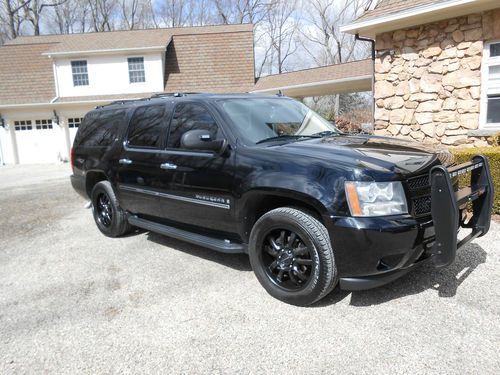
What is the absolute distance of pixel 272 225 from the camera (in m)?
3.60

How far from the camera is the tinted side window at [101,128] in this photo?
221 inches

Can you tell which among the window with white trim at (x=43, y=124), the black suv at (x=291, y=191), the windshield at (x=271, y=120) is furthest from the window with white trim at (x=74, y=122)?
the windshield at (x=271, y=120)

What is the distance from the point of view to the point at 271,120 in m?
4.42

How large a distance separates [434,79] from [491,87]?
105 cm

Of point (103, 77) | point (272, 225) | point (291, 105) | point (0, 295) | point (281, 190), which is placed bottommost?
point (0, 295)

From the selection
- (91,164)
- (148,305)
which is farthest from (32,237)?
(148,305)

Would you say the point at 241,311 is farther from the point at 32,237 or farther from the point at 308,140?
the point at 32,237

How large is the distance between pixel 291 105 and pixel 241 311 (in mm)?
2545

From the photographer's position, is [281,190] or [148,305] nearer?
[281,190]

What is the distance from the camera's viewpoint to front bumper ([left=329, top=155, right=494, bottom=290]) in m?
3.08

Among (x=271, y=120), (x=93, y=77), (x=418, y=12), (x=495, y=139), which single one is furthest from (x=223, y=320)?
(x=93, y=77)

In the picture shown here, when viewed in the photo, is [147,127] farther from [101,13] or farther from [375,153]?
[101,13]

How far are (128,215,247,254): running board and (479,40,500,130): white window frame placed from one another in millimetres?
6330

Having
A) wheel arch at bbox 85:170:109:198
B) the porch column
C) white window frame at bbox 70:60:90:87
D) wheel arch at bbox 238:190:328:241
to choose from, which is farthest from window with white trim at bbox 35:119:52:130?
wheel arch at bbox 238:190:328:241
